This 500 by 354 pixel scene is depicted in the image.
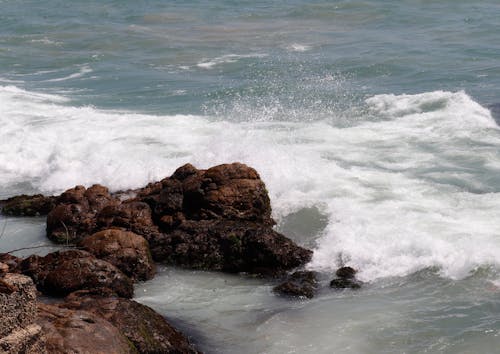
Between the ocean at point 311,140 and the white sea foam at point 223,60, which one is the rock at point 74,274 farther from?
the white sea foam at point 223,60

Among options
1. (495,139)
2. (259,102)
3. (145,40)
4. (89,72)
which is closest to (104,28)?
(145,40)

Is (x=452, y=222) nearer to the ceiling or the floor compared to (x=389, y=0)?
nearer to the floor

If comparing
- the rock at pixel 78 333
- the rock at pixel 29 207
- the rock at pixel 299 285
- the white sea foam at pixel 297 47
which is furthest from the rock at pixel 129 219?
the white sea foam at pixel 297 47

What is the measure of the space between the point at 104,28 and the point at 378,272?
2850 centimetres

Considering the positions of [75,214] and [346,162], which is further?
[346,162]

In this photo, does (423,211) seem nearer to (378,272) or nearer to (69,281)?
(378,272)

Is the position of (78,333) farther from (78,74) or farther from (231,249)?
(78,74)

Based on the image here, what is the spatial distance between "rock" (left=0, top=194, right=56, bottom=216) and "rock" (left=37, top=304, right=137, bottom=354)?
20.8 ft

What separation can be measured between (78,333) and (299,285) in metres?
4.01

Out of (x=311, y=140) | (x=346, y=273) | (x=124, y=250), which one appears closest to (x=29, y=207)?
(x=124, y=250)

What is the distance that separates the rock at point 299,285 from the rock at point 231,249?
415 millimetres

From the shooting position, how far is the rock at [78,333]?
667 cm

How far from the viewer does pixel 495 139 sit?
17203 millimetres

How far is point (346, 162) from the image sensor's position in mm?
15930
